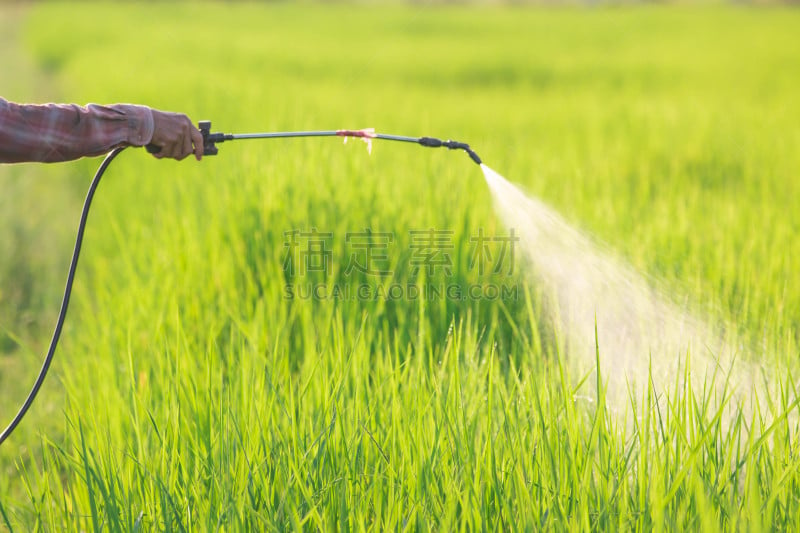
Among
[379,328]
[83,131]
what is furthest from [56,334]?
[379,328]

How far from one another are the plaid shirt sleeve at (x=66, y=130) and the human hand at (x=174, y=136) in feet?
0.08

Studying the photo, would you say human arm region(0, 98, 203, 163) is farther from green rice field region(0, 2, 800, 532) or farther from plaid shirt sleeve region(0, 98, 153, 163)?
green rice field region(0, 2, 800, 532)

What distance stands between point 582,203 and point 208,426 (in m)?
2.10

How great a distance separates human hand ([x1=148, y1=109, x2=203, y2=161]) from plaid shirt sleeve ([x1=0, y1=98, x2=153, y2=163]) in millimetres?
24

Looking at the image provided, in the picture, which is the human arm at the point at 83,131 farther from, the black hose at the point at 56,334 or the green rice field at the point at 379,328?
the green rice field at the point at 379,328

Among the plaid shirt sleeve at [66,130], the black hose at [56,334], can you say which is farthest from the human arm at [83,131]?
the black hose at [56,334]

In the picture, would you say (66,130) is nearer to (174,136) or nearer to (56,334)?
(174,136)

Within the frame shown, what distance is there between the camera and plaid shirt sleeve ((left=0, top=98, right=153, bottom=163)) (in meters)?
1.43

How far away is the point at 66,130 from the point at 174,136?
0.24 metres

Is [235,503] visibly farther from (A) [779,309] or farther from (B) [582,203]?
(B) [582,203]

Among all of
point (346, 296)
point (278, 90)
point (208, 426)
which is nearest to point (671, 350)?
point (346, 296)

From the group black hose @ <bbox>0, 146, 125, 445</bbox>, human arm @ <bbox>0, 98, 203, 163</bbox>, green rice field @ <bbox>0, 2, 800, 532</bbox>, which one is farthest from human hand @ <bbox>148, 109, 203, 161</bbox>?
green rice field @ <bbox>0, 2, 800, 532</bbox>

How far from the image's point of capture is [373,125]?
5.09 meters

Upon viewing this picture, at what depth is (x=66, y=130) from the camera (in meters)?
1.50
